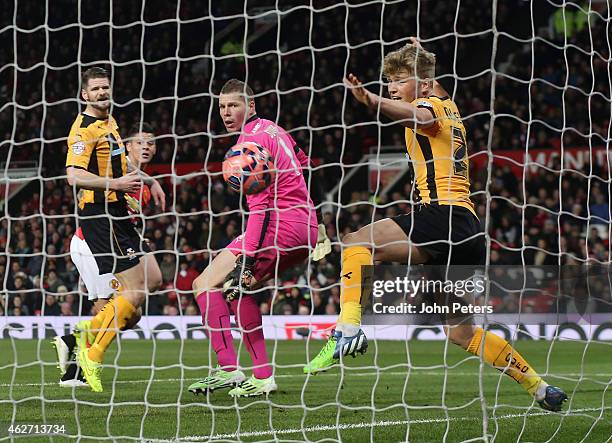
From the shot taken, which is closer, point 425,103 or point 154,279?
point 425,103

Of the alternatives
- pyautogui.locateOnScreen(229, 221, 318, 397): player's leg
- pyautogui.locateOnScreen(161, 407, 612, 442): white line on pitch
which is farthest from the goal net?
pyautogui.locateOnScreen(229, 221, 318, 397): player's leg

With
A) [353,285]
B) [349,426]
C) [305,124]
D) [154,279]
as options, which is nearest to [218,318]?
[154,279]

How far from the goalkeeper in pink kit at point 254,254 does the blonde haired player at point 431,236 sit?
0.94 meters

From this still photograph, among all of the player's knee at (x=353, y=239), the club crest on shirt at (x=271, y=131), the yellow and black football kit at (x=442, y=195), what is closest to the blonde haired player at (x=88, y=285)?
the club crest on shirt at (x=271, y=131)

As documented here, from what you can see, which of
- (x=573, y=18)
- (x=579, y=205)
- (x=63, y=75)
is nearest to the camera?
(x=579, y=205)

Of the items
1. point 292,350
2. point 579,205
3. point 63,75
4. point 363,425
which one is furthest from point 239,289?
point 63,75

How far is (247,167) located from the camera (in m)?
6.18

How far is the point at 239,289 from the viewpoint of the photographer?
19.7 feet

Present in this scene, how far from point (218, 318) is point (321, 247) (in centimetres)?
82

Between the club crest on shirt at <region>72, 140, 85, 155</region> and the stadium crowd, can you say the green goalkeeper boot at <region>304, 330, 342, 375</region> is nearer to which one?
the club crest on shirt at <region>72, 140, 85, 155</region>

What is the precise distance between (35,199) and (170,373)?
392 inches

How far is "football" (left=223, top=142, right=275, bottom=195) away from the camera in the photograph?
243 inches

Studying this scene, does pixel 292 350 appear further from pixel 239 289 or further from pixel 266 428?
pixel 266 428

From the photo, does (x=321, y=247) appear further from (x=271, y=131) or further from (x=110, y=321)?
(x=110, y=321)
